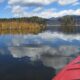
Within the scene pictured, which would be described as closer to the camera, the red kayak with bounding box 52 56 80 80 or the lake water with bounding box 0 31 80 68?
the red kayak with bounding box 52 56 80 80

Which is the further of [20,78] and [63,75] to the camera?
[20,78]

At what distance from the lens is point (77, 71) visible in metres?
7.75

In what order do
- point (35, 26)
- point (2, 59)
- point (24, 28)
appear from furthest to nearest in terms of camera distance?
point (35, 26)
point (24, 28)
point (2, 59)

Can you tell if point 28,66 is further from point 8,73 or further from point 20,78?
point 20,78

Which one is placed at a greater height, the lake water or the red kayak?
the red kayak

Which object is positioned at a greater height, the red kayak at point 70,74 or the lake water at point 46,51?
the red kayak at point 70,74

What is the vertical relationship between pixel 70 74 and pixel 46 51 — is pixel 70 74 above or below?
above

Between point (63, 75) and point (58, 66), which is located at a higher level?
point (63, 75)

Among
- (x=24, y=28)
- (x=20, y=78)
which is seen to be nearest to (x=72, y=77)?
(x=20, y=78)

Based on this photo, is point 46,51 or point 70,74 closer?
point 70,74

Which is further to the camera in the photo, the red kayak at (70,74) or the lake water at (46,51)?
the lake water at (46,51)

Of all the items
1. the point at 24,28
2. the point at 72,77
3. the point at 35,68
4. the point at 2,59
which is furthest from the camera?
the point at 24,28

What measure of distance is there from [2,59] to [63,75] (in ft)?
31.2

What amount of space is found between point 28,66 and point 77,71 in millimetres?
6706
